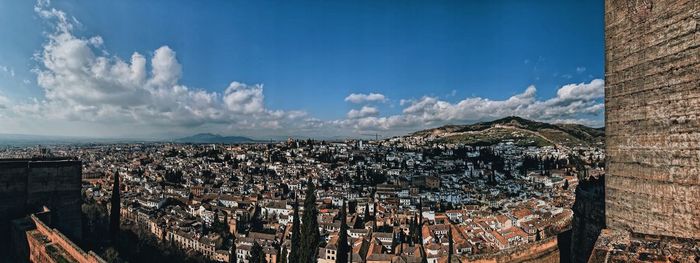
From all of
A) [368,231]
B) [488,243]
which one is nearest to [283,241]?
[368,231]

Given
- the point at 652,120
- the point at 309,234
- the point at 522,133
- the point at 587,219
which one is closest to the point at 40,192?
the point at 309,234

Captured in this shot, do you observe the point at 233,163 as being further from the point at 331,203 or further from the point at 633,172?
the point at 633,172

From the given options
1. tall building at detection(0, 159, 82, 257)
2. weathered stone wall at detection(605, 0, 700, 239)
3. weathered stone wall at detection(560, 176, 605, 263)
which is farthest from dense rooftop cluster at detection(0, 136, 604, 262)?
tall building at detection(0, 159, 82, 257)

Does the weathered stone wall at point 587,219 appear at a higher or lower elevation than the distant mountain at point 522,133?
lower

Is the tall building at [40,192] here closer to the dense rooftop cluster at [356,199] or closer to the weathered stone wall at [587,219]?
the dense rooftop cluster at [356,199]

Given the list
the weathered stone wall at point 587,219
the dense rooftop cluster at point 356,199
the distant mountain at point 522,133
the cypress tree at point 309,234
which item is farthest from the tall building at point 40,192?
the distant mountain at point 522,133

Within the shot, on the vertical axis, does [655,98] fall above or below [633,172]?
above

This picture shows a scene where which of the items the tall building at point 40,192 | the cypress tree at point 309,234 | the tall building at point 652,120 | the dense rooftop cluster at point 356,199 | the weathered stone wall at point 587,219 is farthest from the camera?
the dense rooftop cluster at point 356,199
